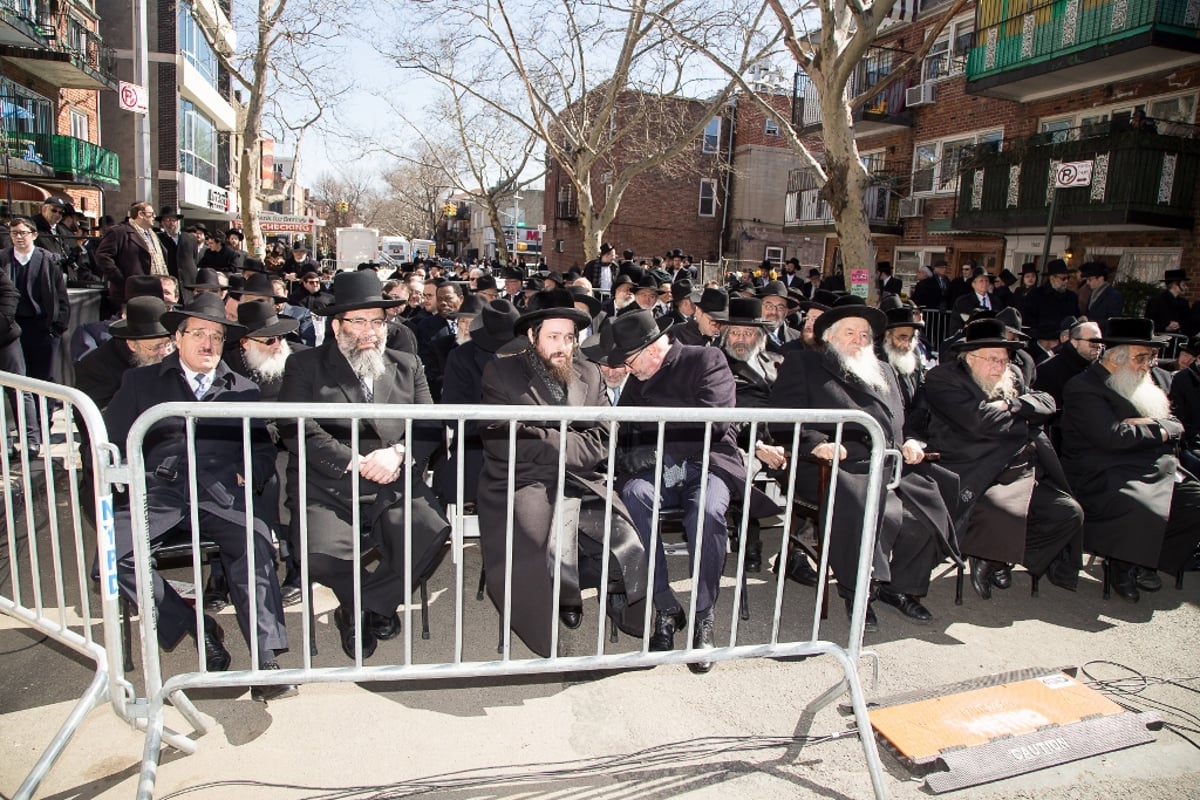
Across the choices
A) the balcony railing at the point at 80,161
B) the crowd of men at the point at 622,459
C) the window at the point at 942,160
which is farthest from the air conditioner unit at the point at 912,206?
the balcony railing at the point at 80,161

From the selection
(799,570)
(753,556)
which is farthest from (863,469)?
(753,556)

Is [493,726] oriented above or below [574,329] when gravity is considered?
below

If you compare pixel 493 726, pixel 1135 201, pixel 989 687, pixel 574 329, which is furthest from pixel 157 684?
pixel 1135 201

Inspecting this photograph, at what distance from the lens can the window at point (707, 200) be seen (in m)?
40.9

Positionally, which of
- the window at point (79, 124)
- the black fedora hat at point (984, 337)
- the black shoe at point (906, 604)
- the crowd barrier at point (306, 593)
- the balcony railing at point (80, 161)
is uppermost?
the window at point (79, 124)

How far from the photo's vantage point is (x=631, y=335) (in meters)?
4.52

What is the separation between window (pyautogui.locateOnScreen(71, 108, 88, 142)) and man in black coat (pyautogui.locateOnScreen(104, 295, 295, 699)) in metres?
26.3

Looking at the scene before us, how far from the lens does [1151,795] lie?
10.4 feet

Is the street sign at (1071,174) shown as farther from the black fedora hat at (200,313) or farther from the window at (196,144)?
the window at (196,144)

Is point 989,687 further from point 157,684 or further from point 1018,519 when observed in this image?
point 157,684

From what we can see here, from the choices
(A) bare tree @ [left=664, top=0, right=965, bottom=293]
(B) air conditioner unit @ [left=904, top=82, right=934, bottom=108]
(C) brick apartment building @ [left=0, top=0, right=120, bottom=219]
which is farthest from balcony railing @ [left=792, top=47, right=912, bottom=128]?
(C) brick apartment building @ [left=0, top=0, right=120, bottom=219]

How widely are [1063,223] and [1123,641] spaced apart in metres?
13.9

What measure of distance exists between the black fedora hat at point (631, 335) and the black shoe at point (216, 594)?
8.43ft

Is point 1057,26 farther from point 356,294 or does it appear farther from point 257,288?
point 356,294
